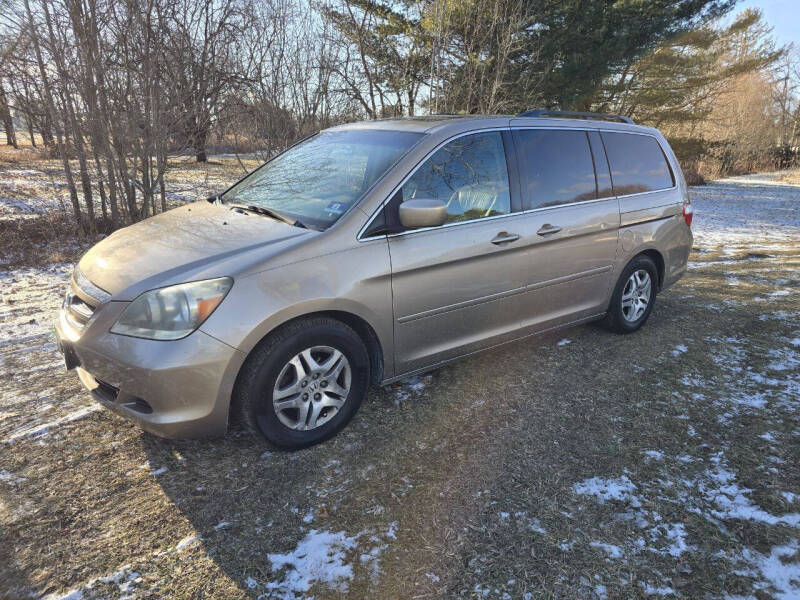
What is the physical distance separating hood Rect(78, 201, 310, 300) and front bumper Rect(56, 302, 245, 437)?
22 centimetres

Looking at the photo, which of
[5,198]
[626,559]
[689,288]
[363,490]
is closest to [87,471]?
[363,490]

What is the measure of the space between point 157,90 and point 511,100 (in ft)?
29.8

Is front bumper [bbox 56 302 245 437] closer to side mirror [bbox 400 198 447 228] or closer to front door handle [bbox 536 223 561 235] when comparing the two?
side mirror [bbox 400 198 447 228]

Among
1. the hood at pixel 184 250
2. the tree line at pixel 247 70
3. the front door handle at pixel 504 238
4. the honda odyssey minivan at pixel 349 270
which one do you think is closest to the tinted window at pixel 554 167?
the honda odyssey minivan at pixel 349 270

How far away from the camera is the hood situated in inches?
104

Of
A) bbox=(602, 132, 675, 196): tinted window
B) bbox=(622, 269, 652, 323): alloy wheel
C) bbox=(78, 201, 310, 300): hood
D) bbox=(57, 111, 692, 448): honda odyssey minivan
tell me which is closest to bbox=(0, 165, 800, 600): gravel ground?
bbox=(57, 111, 692, 448): honda odyssey minivan

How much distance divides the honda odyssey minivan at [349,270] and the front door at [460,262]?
0.03ft

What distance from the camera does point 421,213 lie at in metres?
2.96

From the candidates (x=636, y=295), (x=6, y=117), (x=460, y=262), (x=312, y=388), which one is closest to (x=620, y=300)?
(x=636, y=295)

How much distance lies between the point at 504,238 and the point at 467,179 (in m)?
0.47

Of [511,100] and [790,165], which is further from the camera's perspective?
[790,165]

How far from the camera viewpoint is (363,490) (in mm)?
2641

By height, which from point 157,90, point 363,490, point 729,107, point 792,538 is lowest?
point 792,538

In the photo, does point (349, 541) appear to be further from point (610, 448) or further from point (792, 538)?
point (792, 538)
